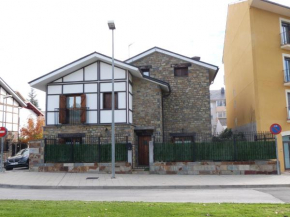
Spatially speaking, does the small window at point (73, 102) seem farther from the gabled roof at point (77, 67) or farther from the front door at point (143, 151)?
the front door at point (143, 151)

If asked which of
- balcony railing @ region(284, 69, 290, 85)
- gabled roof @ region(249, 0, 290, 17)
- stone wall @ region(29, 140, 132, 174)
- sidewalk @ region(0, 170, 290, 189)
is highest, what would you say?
gabled roof @ region(249, 0, 290, 17)

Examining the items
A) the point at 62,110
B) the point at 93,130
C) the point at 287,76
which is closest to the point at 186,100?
the point at 287,76

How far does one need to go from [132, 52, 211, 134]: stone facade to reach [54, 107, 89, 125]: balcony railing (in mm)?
6560

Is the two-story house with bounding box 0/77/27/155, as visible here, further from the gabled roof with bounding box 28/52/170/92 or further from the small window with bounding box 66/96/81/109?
the small window with bounding box 66/96/81/109

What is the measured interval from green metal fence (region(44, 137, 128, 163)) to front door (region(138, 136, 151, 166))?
10.8ft

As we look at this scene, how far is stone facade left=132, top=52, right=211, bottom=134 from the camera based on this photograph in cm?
2300

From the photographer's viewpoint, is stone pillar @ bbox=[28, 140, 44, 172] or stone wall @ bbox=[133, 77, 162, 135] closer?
stone pillar @ bbox=[28, 140, 44, 172]

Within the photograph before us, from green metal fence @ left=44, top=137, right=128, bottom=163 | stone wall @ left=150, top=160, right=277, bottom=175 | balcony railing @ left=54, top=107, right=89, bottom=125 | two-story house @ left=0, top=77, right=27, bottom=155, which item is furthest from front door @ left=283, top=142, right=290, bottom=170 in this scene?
→ two-story house @ left=0, top=77, right=27, bottom=155

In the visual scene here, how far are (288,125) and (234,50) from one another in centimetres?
941

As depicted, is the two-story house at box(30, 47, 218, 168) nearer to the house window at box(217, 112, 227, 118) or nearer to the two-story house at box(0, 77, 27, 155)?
the two-story house at box(0, 77, 27, 155)

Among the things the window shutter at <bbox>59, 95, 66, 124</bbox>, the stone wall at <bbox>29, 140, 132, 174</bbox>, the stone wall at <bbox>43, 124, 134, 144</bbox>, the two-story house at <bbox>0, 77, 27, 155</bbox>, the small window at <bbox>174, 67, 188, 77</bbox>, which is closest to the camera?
the stone wall at <bbox>29, 140, 132, 174</bbox>

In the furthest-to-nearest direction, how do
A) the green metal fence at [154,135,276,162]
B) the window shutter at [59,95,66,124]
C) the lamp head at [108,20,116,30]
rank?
the window shutter at [59,95,66,124]
the green metal fence at [154,135,276,162]
the lamp head at [108,20,116,30]

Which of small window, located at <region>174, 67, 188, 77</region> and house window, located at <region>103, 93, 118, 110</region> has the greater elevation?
small window, located at <region>174, 67, 188, 77</region>

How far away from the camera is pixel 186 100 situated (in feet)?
76.7
